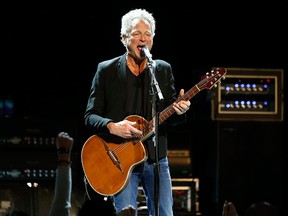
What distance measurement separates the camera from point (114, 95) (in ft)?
14.2

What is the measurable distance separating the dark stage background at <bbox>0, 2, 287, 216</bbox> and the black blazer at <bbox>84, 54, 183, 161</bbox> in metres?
2.00

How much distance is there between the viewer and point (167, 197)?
4.23 m

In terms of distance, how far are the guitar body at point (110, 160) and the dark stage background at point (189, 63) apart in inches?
74.9

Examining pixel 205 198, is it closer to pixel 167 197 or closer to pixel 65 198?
pixel 167 197

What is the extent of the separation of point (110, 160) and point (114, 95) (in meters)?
0.46

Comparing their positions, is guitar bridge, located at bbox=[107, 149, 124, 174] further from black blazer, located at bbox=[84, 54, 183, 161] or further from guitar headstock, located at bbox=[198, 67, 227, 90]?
guitar headstock, located at bbox=[198, 67, 227, 90]

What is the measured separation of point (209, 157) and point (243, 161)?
0.44m

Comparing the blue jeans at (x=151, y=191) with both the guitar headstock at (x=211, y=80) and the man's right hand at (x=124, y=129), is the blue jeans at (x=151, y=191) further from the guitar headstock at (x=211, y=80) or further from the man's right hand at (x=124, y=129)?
the guitar headstock at (x=211, y=80)

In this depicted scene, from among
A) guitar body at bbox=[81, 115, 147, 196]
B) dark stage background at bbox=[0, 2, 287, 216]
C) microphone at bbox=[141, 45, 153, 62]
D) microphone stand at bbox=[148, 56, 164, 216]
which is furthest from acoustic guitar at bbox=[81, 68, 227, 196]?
dark stage background at bbox=[0, 2, 287, 216]

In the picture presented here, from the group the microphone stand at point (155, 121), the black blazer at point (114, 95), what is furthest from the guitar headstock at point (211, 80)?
the microphone stand at point (155, 121)

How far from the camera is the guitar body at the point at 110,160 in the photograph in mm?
4242

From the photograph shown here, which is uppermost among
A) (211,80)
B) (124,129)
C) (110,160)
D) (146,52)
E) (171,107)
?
(146,52)

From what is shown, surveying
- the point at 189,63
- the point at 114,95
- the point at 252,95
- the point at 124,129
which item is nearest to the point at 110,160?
the point at 124,129

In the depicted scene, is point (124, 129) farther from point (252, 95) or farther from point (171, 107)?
point (252, 95)
